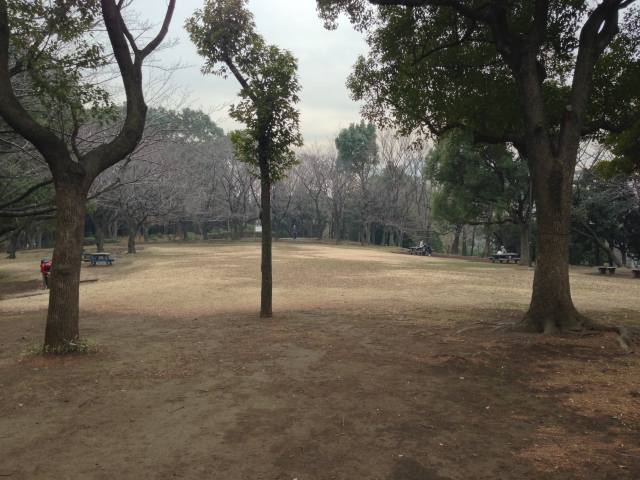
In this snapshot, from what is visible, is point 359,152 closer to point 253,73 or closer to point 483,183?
point 483,183

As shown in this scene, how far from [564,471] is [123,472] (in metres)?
3.09

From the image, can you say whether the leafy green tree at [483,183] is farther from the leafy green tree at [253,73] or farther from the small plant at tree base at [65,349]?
the small plant at tree base at [65,349]

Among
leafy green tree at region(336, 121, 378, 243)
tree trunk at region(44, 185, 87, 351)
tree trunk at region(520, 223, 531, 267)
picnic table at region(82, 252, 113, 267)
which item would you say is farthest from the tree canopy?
leafy green tree at region(336, 121, 378, 243)

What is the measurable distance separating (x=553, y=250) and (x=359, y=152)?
41.7 m

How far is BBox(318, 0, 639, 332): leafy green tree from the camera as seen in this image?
753 centimetres

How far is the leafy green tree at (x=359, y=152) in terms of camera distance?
47875mm

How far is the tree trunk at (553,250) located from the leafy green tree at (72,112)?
21.7ft

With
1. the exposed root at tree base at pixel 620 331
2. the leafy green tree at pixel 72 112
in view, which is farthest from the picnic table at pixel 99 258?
the exposed root at tree base at pixel 620 331

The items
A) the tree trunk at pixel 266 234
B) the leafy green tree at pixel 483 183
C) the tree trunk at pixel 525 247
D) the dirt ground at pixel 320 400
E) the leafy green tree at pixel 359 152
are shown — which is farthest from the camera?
the leafy green tree at pixel 359 152

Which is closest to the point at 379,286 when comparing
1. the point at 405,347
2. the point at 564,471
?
the point at 405,347

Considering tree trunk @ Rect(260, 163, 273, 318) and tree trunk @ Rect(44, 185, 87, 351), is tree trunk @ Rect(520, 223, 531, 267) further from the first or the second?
tree trunk @ Rect(44, 185, 87, 351)

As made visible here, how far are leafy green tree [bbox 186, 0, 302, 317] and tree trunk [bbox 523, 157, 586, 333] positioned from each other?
4728 millimetres

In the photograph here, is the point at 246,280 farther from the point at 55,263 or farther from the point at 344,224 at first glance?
the point at 344,224

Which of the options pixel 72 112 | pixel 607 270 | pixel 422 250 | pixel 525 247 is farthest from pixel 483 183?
pixel 72 112
